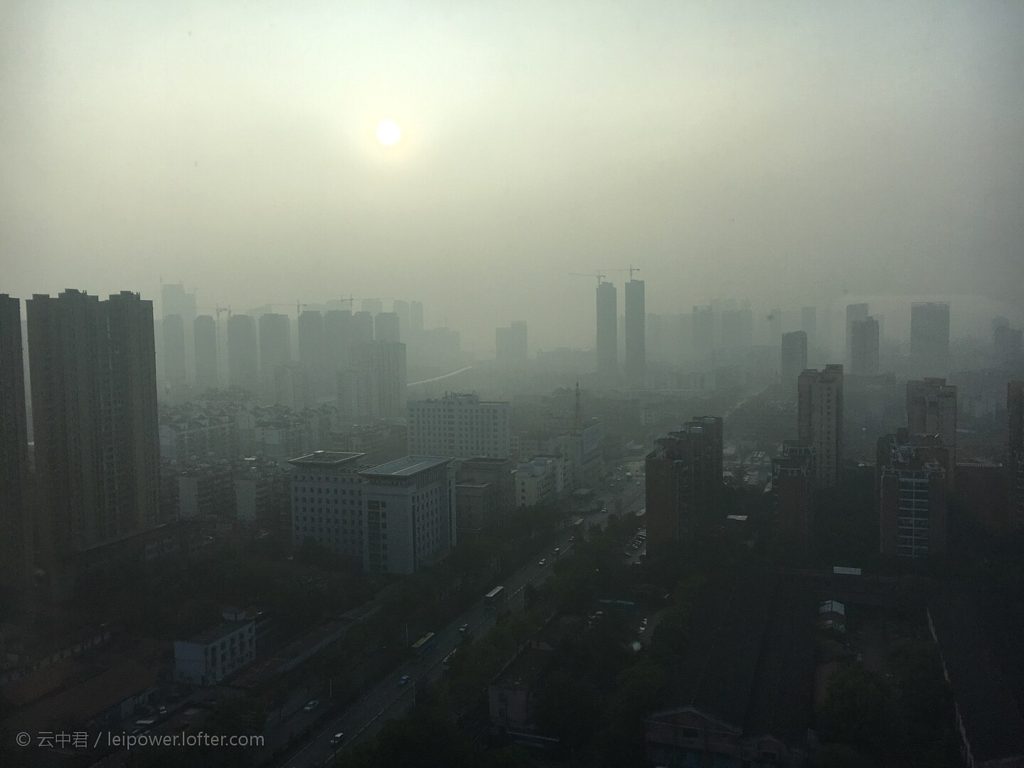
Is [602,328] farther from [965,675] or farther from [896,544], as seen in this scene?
[965,675]

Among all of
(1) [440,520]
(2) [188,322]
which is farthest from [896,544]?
(2) [188,322]

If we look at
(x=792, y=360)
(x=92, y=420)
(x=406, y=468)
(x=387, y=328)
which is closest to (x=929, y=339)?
(x=792, y=360)

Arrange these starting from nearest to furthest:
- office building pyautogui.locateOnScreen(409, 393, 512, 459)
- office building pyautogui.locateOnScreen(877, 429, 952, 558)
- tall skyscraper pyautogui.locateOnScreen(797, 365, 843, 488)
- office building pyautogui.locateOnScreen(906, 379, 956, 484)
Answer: office building pyautogui.locateOnScreen(877, 429, 952, 558) → office building pyautogui.locateOnScreen(906, 379, 956, 484) → tall skyscraper pyautogui.locateOnScreen(797, 365, 843, 488) → office building pyautogui.locateOnScreen(409, 393, 512, 459)

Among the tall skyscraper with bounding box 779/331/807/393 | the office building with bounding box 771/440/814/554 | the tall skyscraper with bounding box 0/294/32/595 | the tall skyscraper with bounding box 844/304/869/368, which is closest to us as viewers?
the tall skyscraper with bounding box 0/294/32/595

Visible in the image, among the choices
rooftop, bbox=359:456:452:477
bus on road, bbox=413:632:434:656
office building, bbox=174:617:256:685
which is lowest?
bus on road, bbox=413:632:434:656

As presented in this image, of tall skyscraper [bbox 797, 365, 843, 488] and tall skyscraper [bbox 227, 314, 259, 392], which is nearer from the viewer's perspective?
tall skyscraper [bbox 797, 365, 843, 488]

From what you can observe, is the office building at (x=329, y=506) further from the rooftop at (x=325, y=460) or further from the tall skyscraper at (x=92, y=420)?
the tall skyscraper at (x=92, y=420)

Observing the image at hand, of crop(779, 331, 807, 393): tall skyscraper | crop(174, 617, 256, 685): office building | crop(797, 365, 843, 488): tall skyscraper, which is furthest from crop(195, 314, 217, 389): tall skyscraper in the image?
crop(174, 617, 256, 685): office building

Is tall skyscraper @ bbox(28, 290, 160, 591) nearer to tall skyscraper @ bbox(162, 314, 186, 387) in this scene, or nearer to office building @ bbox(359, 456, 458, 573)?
office building @ bbox(359, 456, 458, 573)

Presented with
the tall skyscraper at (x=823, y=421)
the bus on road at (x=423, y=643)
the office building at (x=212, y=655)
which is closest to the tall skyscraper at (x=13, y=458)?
the office building at (x=212, y=655)
